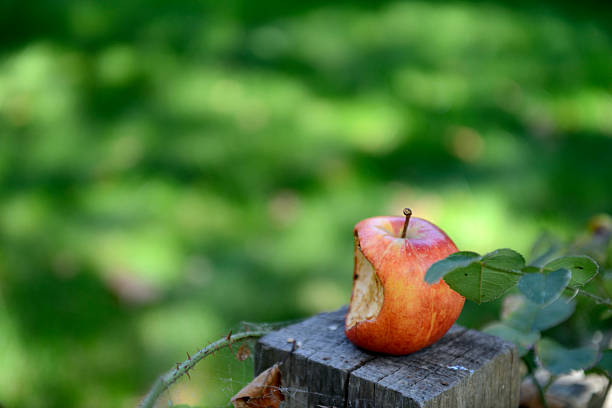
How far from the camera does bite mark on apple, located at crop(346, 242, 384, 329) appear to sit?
1121 millimetres

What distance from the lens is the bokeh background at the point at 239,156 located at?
85.7 inches

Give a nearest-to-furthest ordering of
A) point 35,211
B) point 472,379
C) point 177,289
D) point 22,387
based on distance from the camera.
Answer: point 472,379
point 22,387
point 177,289
point 35,211

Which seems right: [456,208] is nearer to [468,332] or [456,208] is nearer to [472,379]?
[468,332]

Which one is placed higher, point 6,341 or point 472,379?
point 472,379

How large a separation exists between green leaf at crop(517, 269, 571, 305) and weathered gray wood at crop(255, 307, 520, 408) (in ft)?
0.76

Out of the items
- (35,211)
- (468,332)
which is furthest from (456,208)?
(35,211)

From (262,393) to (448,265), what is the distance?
38 centimetres

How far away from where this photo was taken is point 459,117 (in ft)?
9.52

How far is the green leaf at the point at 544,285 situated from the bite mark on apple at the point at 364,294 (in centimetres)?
26

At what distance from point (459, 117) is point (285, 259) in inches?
44.6

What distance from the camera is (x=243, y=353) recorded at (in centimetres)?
117

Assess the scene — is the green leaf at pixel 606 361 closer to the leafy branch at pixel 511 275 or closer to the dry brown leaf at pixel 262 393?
the leafy branch at pixel 511 275

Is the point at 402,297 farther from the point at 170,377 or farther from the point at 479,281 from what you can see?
the point at 170,377

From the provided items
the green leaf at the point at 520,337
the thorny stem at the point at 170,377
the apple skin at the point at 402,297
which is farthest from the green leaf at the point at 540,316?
the thorny stem at the point at 170,377
